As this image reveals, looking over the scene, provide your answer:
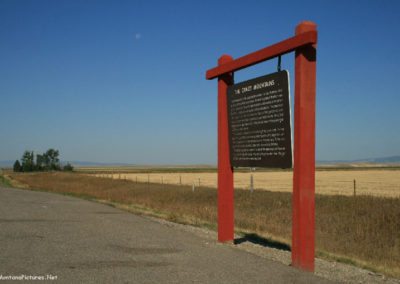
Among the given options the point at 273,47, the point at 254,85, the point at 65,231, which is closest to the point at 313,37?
the point at 273,47

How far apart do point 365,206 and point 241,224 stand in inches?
252

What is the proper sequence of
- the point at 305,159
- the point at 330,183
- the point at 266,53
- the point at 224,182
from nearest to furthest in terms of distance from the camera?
the point at 305,159
the point at 266,53
the point at 224,182
the point at 330,183

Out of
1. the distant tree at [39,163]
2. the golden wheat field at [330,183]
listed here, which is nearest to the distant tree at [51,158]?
the distant tree at [39,163]

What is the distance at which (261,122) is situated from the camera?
22.5 feet

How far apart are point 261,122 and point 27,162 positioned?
429 feet

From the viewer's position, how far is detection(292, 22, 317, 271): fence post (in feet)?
18.8

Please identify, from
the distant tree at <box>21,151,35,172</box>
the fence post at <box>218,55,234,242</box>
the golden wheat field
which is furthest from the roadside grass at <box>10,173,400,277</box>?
the distant tree at <box>21,151,35,172</box>

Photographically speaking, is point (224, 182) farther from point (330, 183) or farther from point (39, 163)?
point (39, 163)

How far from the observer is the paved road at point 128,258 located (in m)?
5.00

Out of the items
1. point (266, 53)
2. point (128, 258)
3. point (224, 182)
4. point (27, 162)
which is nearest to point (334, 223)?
point (224, 182)

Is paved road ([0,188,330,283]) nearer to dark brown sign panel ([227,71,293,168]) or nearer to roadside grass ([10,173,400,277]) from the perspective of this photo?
dark brown sign panel ([227,71,293,168])

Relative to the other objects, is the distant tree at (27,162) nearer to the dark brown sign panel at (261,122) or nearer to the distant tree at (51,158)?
the distant tree at (51,158)

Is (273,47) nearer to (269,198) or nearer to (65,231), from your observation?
(65,231)

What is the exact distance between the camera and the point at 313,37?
18.7 feet
